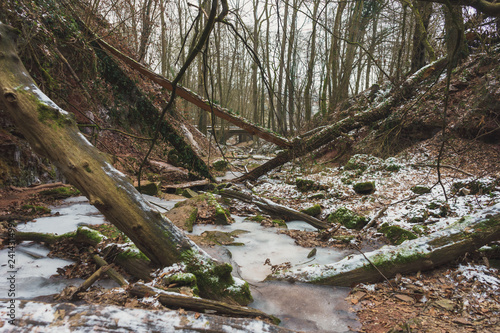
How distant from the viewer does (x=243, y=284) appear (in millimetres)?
2945

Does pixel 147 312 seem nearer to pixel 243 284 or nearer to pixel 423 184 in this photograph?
pixel 243 284

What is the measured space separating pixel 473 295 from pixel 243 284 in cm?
246

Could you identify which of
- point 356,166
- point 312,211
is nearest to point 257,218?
A: point 312,211

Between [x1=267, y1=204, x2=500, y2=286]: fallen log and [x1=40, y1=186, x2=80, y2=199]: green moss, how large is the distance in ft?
15.9

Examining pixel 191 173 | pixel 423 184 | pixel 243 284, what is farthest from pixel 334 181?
pixel 243 284

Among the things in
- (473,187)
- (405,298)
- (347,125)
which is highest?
(347,125)

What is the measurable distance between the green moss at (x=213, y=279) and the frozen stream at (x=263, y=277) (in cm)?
29

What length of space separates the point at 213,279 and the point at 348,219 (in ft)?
12.7

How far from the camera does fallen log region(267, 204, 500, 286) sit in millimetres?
3357

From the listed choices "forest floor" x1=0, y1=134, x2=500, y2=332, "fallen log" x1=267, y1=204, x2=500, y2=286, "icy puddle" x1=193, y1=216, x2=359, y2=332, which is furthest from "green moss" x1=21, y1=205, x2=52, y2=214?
"fallen log" x1=267, y1=204, x2=500, y2=286

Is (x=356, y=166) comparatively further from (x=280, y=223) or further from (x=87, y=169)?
(x=87, y=169)

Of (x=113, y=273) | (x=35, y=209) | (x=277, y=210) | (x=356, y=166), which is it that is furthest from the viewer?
(x=356, y=166)

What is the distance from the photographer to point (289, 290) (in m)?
3.29

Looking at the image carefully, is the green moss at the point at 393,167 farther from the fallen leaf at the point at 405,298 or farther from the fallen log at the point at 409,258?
the fallen leaf at the point at 405,298
